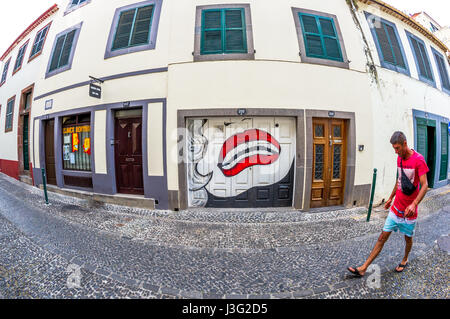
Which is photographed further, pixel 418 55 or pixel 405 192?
pixel 418 55

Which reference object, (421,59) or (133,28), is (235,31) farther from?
(421,59)

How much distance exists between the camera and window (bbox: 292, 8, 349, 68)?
16.7 feet

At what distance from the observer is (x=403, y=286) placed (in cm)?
221

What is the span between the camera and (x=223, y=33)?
16.4 feet

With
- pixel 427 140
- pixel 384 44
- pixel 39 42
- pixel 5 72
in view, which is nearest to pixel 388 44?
pixel 384 44

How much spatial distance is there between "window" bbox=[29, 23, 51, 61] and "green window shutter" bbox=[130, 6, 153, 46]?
691 cm

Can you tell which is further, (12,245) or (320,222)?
(320,222)

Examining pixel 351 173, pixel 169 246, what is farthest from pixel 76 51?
pixel 351 173

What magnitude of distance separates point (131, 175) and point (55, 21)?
8.98 meters

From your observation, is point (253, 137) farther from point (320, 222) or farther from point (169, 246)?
point (169, 246)

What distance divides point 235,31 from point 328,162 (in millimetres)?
4973

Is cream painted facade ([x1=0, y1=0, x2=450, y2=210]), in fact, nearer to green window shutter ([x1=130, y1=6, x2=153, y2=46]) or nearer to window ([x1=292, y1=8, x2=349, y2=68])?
window ([x1=292, y1=8, x2=349, y2=68])

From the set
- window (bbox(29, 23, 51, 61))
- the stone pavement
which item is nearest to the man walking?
the stone pavement

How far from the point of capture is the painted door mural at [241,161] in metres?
5.11
